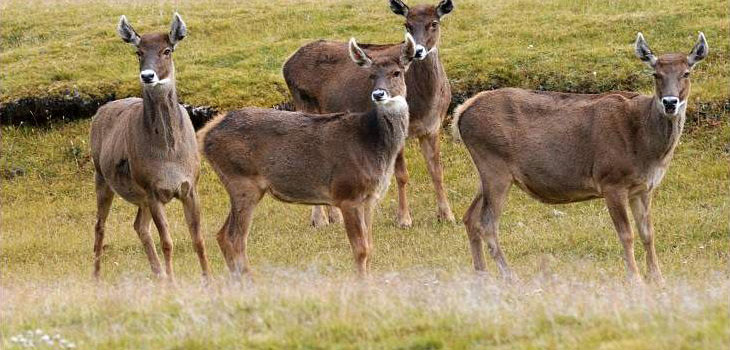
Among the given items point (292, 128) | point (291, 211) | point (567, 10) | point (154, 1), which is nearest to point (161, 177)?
point (292, 128)

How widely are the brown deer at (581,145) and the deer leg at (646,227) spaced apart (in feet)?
0.04

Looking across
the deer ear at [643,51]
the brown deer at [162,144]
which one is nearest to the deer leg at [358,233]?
the brown deer at [162,144]

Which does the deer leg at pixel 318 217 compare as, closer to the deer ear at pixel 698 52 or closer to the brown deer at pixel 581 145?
the brown deer at pixel 581 145

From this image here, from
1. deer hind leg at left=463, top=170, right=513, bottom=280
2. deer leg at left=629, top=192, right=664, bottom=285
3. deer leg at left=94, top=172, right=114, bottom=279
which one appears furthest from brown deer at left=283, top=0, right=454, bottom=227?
deer leg at left=629, top=192, right=664, bottom=285

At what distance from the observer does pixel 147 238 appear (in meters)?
15.6

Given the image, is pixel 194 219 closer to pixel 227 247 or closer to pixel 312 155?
pixel 227 247

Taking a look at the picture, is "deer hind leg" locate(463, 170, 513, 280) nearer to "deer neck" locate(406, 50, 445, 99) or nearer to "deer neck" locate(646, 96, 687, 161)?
"deer neck" locate(646, 96, 687, 161)

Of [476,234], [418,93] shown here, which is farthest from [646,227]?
[418,93]

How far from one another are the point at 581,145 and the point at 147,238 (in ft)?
18.6

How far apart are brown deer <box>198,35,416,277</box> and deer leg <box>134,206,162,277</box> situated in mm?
1542

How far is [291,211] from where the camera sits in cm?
2012

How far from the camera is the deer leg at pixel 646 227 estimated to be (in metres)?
13.9

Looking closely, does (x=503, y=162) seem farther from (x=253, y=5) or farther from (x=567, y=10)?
(x=253, y=5)

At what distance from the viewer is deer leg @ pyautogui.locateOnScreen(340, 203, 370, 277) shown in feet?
44.7
